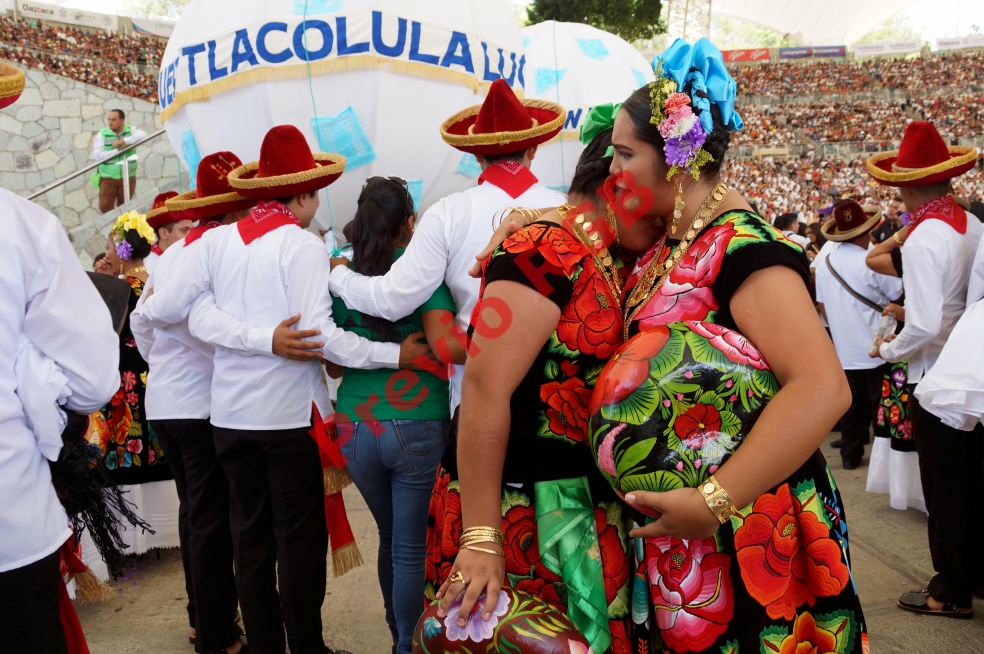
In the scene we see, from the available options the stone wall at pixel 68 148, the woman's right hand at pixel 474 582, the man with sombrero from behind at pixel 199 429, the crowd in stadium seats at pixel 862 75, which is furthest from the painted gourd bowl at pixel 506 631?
the crowd in stadium seats at pixel 862 75

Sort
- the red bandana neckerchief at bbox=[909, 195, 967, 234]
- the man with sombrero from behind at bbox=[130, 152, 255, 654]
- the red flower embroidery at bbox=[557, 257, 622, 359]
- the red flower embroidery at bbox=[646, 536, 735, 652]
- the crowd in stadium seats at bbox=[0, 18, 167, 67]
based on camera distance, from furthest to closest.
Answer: the crowd in stadium seats at bbox=[0, 18, 167, 67]
the red bandana neckerchief at bbox=[909, 195, 967, 234]
the man with sombrero from behind at bbox=[130, 152, 255, 654]
the red flower embroidery at bbox=[557, 257, 622, 359]
the red flower embroidery at bbox=[646, 536, 735, 652]

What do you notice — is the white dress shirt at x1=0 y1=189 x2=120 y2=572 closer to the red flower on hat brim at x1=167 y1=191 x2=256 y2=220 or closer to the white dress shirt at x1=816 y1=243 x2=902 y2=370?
the red flower on hat brim at x1=167 y1=191 x2=256 y2=220

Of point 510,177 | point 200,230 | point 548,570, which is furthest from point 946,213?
point 200,230

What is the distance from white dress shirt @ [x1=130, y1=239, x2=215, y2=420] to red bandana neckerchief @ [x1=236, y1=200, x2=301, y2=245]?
0.34 m

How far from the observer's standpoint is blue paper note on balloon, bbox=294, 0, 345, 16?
8.86 feet

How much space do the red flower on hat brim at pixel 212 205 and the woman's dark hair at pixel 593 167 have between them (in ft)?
5.27

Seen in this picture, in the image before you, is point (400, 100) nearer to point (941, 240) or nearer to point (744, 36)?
point (941, 240)

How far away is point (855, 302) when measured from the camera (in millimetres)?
4977

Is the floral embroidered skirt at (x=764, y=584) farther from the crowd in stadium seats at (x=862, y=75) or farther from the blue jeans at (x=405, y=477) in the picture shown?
the crowd in stadium seats at (x=862, y=75)

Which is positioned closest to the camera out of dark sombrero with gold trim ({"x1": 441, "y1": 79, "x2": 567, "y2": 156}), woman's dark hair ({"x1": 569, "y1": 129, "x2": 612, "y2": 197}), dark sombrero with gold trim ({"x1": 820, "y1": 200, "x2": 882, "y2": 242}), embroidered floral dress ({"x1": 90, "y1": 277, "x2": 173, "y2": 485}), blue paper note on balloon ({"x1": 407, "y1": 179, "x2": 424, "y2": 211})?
woman's dark hair ({"x1": 569, "y1": 129, "x2": 612, "y2": 197})

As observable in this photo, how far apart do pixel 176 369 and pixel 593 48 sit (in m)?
3.74

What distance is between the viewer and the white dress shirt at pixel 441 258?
7.93 feet

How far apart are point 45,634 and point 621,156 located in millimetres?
1543

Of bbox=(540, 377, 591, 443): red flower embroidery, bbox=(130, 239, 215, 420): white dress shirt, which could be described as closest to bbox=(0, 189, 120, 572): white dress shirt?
bbox=(540, 377, 591, 443): red flower embroidery
